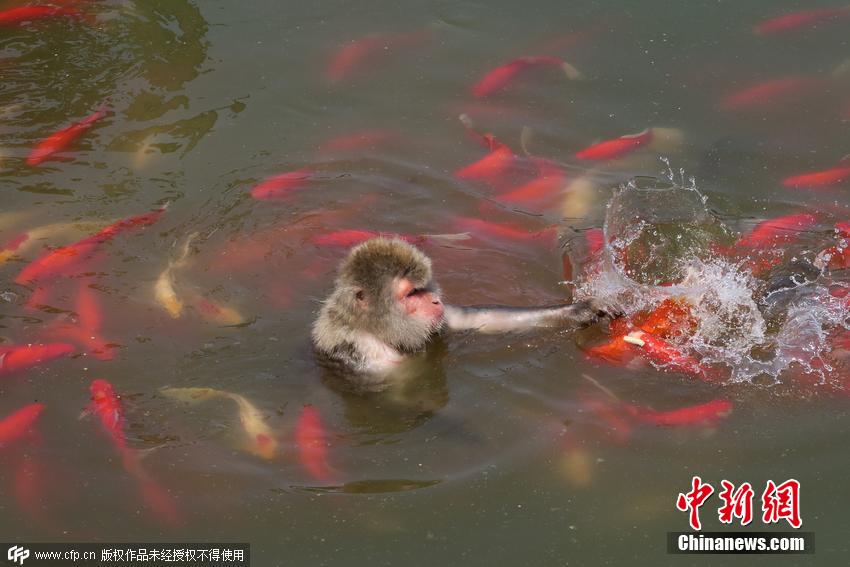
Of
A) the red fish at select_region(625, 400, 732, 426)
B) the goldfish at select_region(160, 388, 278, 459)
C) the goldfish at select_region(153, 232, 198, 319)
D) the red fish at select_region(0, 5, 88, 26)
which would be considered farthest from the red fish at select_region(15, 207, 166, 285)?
the red fish at select_region(625, 400, 732, 426)

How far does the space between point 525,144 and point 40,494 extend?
4.81 meters

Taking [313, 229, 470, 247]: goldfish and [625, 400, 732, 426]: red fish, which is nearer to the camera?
[625, 400, 732, 426]: red fish

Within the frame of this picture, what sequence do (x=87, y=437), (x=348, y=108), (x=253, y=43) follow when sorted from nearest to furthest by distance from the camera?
1. (x=87, y=437)
2. (x=348, y=108)
3. (x=253, y=43)

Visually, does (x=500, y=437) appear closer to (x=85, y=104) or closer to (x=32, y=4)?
(x=85, y=104)

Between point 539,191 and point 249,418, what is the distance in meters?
3.12

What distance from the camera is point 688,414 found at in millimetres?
6422

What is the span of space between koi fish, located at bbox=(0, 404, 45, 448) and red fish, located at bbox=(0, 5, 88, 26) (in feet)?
18.0

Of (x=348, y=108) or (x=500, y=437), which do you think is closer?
(x=500, y=437)

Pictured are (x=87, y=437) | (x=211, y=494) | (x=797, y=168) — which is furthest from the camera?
(x=797, y=168)

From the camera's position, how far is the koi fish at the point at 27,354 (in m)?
7.08

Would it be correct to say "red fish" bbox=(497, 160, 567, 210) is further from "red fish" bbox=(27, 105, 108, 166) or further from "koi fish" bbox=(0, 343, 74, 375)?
"red fish" bbox=(27, 105, 108, 166)

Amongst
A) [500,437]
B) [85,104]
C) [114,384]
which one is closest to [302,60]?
[85,104]

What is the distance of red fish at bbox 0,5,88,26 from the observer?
10.9m

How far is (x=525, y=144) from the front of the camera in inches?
357
